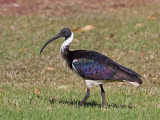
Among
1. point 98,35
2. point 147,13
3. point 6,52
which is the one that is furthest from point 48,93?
point 147,13

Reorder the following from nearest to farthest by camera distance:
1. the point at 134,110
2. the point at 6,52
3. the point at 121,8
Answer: the point at 134,110 < the point at 6,52 < the point at 121,8

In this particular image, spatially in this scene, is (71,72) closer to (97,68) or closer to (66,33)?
(66,33)

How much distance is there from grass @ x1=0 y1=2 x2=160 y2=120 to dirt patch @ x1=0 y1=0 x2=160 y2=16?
953 millimetres

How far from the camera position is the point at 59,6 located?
17188 mm

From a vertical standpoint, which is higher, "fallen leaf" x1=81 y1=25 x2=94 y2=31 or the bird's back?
the bird's back

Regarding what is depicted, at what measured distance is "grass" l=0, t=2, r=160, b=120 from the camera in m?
6.21

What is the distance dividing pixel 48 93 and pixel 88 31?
586cm

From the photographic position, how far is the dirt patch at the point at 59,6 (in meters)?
16.2

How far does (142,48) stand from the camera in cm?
1117

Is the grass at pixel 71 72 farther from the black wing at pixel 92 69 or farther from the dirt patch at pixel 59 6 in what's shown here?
the dirt patch at pixel 59 6

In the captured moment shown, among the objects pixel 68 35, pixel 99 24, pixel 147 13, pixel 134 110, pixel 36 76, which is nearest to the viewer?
pixel 134 110

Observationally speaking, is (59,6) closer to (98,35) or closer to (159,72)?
(98,35)

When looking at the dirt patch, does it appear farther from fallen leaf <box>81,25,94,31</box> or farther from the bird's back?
the bird's back

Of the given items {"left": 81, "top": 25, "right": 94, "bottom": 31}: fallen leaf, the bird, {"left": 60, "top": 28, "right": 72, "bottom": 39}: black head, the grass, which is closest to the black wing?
the bird
